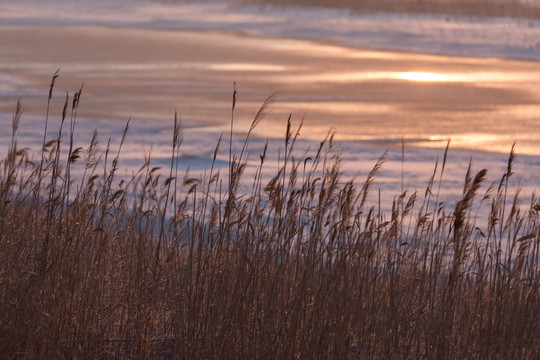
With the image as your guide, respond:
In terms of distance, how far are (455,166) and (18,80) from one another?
9152 mm

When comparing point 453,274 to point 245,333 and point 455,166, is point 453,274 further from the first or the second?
point 455,166

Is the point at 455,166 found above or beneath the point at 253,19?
beneath

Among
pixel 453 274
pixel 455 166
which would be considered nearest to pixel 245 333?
pixel 453 274

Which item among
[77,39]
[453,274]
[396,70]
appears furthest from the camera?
[77,39]

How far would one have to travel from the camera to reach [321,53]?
67.7 feet

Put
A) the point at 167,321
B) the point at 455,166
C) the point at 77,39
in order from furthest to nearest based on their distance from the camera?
the point at 77,39 → the point at 455,166 → the point at 167,321

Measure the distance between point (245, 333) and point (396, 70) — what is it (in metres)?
15.1

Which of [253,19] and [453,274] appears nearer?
[453,274]

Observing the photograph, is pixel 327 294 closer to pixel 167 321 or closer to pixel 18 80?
pixel 167 321

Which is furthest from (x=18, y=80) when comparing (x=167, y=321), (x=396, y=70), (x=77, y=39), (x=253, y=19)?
(x=167, y=321)

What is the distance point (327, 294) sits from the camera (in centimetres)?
372

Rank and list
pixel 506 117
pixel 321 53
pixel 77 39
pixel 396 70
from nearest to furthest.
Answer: pixel 506 117 < pixel 396 70 < pixel 321 53 < pixel 77 39

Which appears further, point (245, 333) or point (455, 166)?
point (455, 166)

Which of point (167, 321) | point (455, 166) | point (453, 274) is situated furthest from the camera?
point (455, 166)
